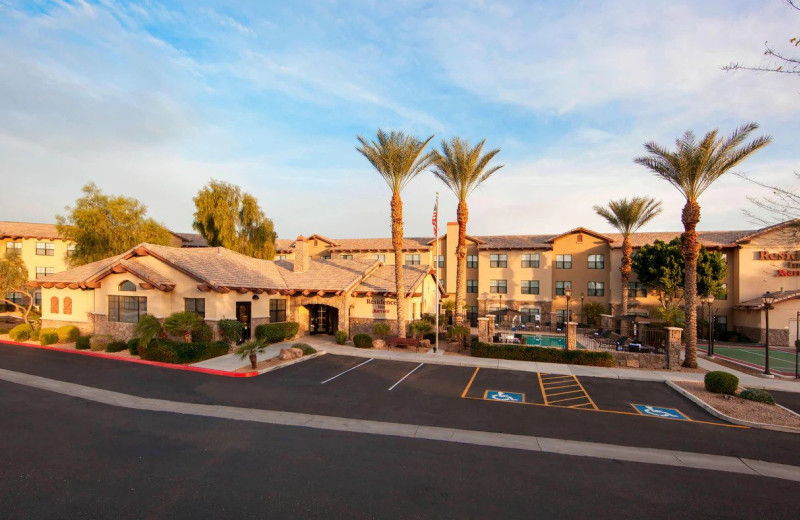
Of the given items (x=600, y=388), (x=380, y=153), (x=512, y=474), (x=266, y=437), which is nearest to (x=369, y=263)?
(x=380, y=153)

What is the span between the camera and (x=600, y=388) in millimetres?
16453

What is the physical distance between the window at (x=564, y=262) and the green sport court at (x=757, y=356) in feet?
45.4

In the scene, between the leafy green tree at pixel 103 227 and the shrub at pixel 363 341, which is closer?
the shrub at pixel 363 341

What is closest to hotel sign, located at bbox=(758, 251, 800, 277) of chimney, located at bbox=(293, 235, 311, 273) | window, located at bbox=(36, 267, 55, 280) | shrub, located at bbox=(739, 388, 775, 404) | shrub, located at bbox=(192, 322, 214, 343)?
shrub, located at bbox=(739, 388, 775, 404)

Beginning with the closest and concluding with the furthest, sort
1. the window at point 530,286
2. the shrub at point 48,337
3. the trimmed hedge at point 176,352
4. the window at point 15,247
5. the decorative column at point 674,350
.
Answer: the trimmed hedge at point 176,352 < the decorative column at point 674,350 < the shrub at point 48,337 < the window at point 15,247 < the window at point 530,286

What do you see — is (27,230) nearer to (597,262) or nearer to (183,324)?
(183,324)

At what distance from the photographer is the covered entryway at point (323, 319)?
1174 inches

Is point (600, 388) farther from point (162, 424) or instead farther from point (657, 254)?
point (657, 254)

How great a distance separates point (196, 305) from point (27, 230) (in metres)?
35.8

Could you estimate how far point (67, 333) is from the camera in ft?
82.9

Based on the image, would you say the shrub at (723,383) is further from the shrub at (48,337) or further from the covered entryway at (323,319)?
the shrub at (48,337)

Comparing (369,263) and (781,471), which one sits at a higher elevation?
(369,263)

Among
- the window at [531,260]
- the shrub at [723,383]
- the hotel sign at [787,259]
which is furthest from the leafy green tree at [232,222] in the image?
the hotel sign at [787,259]

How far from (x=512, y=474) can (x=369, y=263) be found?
2443cm
